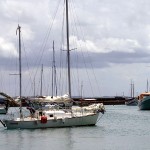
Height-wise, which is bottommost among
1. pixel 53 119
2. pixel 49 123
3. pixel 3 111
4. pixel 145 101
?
pixel 49 123

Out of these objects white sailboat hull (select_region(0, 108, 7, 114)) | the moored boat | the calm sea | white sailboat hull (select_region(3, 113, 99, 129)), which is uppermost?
the moored boat

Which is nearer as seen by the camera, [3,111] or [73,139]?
[73,139]

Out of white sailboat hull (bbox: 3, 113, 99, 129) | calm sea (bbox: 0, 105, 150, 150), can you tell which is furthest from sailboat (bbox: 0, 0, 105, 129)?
calm sea (bbox: 0, 105, 150, 150)

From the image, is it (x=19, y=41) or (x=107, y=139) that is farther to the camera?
(x=19, y=41)

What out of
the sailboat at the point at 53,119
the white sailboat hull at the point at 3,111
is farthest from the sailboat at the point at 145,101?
the sailboat at the point at 53,119

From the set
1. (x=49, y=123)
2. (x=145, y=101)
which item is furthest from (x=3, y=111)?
(x=49, y=123)

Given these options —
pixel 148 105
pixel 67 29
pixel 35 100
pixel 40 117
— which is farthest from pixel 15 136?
pixel 148 105

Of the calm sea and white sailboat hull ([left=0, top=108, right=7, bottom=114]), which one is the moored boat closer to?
white sailboat hull ([left=0, top=108, right=7, bottom=114])

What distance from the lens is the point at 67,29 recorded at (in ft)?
221

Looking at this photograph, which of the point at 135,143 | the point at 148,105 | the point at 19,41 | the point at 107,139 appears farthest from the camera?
the point at 148,105

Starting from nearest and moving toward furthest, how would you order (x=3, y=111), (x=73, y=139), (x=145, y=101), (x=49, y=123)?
(x=73, y=139)
(x=49, y=123)
(x=3, y=111)
(x=145, y=101)

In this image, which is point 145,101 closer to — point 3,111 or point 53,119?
point 3,111

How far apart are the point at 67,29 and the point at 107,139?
16.8 meters

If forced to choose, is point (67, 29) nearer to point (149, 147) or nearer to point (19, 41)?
point (19, 41)
